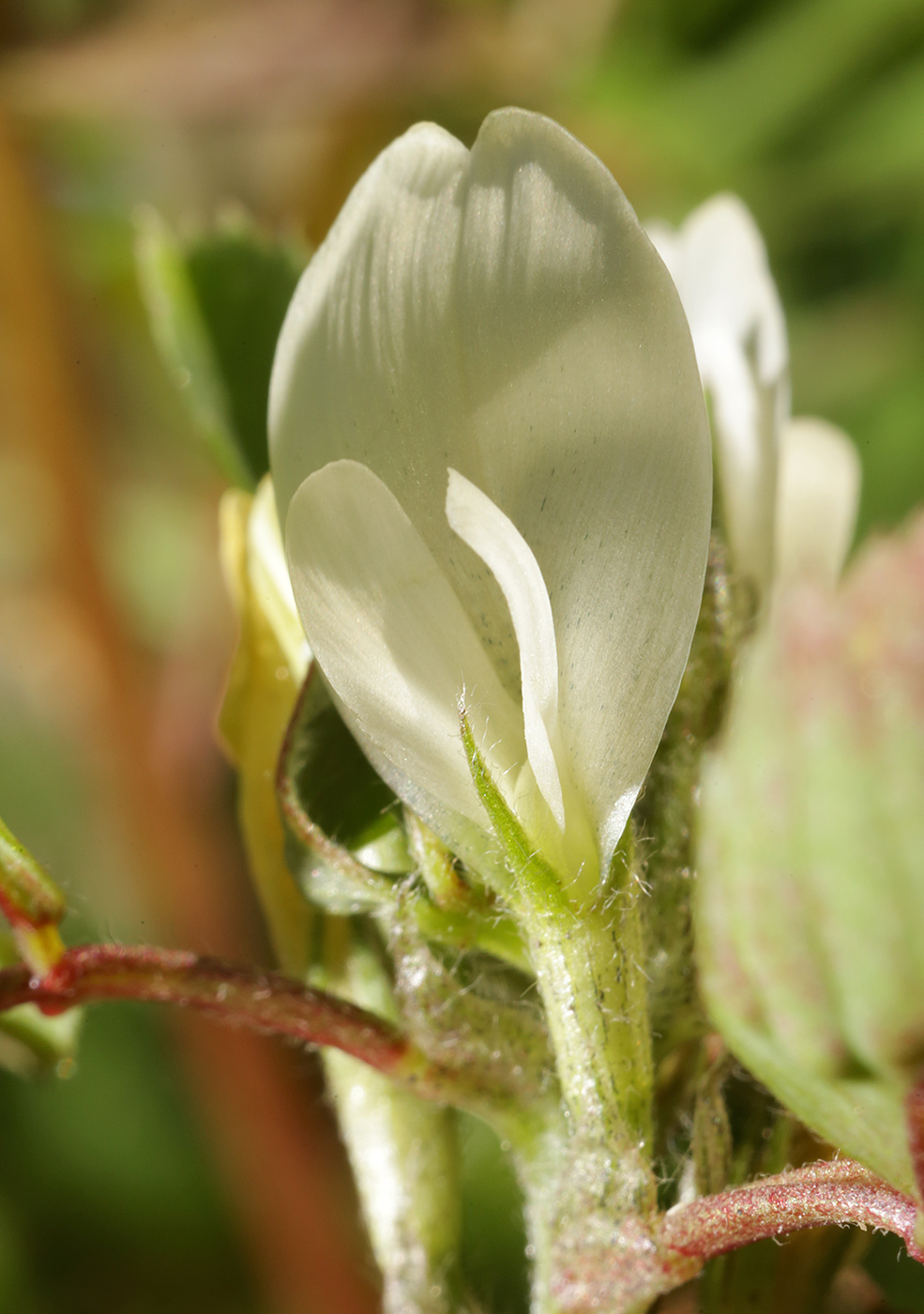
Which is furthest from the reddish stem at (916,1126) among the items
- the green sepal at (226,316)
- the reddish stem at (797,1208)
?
the green sepal at (226,316)

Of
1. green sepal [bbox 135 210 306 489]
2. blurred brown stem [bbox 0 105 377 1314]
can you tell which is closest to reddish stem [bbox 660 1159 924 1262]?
green sepal [bbox 135 210 306 489]

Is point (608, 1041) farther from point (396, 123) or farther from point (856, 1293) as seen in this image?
point (396, 123)

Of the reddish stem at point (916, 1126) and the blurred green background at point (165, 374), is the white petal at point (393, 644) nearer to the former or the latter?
the reddish stem at point (916, 1126)

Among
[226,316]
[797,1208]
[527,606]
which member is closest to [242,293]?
[226,316]

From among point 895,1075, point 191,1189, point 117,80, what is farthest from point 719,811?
point 117,80

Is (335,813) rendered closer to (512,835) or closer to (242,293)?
(512,835)
